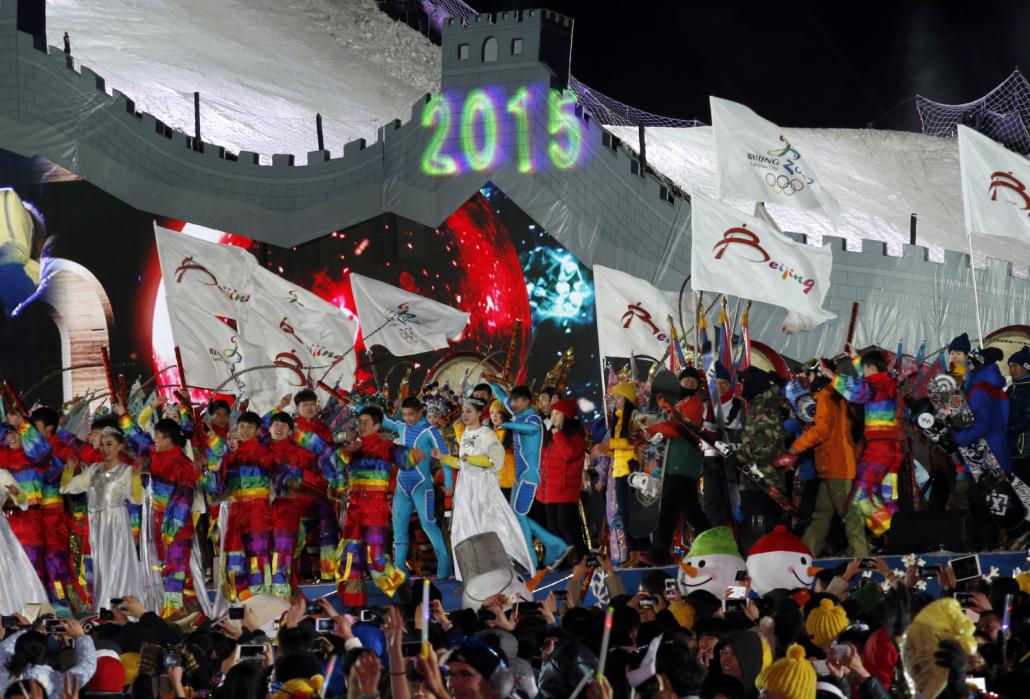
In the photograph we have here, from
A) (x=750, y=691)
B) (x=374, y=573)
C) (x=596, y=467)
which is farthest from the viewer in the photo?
(x=596, y=467)

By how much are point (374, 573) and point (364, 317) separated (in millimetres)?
5781

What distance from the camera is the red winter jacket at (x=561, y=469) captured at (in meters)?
13.0

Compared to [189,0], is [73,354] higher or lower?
lower

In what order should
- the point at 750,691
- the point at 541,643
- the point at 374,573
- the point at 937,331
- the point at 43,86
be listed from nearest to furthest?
the point at 750,691, the point at 541,643, the point at 374,573, the point at 937,331, the point at 43,86

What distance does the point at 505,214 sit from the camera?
22828 mm

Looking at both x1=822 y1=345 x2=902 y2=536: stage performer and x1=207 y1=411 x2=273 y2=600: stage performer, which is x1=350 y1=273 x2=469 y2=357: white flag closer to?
x1=207 y1=411 x2=273 y2=600: stage performer

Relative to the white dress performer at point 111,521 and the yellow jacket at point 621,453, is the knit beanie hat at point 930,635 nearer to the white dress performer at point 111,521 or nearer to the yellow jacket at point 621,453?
the yellow jacket at point 621,453

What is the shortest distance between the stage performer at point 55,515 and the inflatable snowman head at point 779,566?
542 cm

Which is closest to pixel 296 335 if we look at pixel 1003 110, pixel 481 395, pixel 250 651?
pixel 481 395

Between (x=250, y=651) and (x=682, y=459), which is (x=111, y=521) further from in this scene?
(x=250, y=651)

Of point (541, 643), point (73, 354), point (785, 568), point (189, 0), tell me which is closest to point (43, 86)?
point (73, 354)

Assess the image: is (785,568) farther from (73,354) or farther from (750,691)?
(73,354)

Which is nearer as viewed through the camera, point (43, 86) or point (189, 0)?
point (43, 86)

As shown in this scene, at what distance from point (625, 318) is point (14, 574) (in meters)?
5.98
